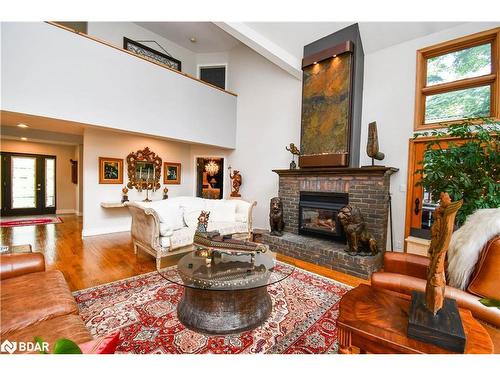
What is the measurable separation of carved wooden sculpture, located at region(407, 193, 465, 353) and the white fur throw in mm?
436

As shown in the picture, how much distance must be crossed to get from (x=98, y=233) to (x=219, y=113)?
3.92m

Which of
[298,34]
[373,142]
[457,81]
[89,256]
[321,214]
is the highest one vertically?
[298,34]

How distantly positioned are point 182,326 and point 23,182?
871 centimetres

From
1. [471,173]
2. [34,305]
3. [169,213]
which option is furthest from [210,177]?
[471,173]

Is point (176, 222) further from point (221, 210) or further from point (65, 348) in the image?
point (65, 348)

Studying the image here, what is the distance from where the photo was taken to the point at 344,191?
358 cm

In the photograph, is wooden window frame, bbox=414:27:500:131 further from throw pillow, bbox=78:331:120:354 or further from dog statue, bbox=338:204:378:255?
throw pillow, bbox=78:331:120:354

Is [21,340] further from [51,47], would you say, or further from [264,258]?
[51,47]

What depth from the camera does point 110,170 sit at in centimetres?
513

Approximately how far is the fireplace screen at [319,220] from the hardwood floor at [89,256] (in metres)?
0.70

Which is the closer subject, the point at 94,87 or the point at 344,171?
the point at 344,171

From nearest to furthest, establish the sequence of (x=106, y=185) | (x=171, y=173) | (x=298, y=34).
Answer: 1. (x=298, y=34)
2. (x=106, y=185)
3. (x=171, y=173)

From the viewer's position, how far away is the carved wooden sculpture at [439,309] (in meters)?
0.85
